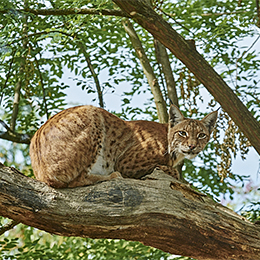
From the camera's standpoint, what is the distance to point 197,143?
5289mm

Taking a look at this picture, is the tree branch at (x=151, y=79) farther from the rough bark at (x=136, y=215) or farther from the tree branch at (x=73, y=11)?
the rough bark at (x=136, y=215)

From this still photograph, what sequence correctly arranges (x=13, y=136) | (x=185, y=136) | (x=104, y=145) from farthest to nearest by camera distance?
(x=13, y=136) < (x=185, y=136) < (x=104, y=145)

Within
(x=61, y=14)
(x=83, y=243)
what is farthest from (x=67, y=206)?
(x=83, y=243)

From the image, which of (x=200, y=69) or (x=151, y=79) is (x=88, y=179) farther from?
(x=151, y=79)

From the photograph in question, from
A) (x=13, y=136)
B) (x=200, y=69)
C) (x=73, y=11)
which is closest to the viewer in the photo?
(x=200, y=69)

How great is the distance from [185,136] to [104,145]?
3.69ft

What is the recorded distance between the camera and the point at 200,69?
5086 millimetres

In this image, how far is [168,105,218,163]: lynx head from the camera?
5.25m

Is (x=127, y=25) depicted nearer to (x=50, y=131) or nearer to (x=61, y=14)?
(x=61, y=14)

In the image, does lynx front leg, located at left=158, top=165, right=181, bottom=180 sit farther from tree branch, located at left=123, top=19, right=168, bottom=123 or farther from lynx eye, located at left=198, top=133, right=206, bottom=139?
tree branch, located at left=123, top=19, right=168, bottom=123

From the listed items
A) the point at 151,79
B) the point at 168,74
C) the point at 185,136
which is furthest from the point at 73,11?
the point at 185,136

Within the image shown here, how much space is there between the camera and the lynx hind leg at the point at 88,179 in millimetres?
4348

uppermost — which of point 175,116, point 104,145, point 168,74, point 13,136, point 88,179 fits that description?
point 168,74

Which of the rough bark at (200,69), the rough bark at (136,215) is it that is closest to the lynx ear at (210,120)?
the rough bark at (200,69)
